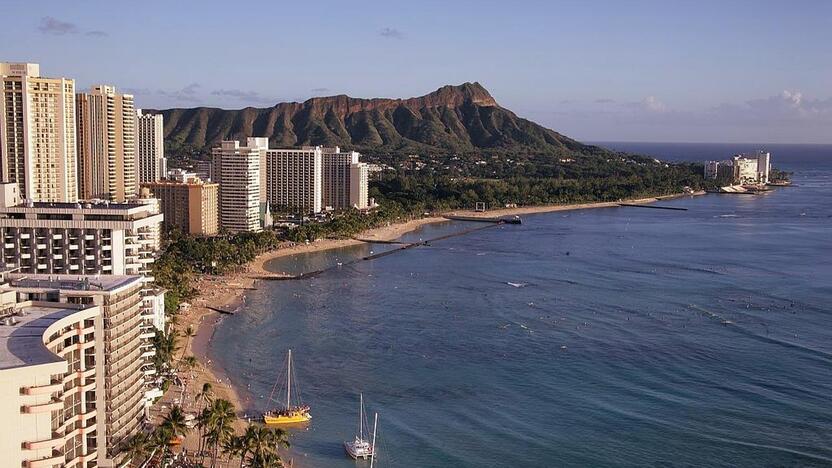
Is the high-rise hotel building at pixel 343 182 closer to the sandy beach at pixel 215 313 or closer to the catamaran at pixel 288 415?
the sandy beach at pixel 215 313

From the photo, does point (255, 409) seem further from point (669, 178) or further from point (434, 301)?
point (669, 178)

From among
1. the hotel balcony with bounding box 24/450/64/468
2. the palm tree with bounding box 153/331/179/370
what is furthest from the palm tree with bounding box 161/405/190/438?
the hotel balcony with bounding box 24/450/64/468

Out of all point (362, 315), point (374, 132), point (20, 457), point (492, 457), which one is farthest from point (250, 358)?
point (374, 132)

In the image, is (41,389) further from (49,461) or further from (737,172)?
(737,172)

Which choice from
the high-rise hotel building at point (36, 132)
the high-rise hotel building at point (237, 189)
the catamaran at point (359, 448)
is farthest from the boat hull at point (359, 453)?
the high-rise hotel building at point (237, 189)

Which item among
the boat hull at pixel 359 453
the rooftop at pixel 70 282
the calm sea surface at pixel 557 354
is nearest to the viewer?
the rooftop at pixel 70 282
